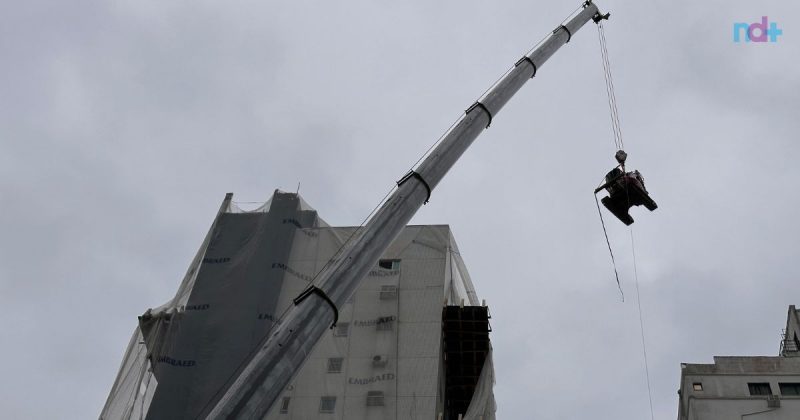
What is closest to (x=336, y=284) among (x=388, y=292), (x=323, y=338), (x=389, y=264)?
(x=323, y=338)

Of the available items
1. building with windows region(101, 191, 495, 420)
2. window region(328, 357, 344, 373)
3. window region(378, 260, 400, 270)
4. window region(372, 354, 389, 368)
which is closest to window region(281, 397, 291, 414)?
building with windows region(101, 191, 495, 420)

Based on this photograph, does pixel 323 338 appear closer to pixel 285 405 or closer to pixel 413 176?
pixel 285 405

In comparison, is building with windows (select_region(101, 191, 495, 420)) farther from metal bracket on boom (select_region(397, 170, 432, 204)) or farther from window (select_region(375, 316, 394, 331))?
metal bracket on boom (select_region(397, 170, 432, 204))

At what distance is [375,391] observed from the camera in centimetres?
3225

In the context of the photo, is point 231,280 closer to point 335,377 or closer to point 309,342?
point 335,377

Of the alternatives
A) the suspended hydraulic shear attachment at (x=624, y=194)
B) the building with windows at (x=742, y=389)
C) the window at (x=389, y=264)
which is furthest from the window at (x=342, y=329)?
the building with windows at (x=742, y=389)

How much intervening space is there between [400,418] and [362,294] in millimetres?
6869

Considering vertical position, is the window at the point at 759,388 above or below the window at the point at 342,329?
above

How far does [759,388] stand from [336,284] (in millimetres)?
39948

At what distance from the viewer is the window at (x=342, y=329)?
113ft

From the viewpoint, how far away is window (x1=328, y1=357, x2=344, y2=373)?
3300cm

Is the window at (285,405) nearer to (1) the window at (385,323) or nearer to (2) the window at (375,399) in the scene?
(2) the window at (375,399)

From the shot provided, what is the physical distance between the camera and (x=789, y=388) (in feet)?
150

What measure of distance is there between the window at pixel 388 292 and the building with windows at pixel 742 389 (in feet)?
69.9
